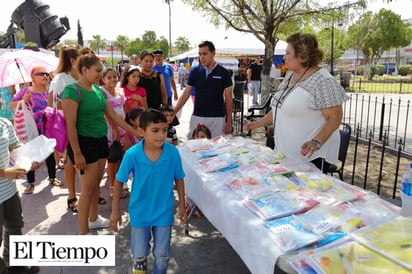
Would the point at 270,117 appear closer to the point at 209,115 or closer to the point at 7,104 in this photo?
the point at 209,115

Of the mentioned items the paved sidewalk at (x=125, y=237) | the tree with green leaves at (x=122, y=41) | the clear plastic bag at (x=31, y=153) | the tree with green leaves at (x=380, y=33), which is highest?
the tree with green leaves at (x=122, y=41)

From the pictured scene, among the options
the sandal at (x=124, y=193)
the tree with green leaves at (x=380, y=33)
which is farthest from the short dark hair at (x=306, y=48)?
the tree with green leaves at (x=380, y=33)

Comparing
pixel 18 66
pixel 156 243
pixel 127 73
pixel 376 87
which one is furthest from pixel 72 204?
pixel 376 87

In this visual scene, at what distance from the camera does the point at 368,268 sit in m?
1.25

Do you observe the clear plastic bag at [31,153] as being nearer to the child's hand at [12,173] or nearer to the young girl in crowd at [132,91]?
the child's hand at [12,173]

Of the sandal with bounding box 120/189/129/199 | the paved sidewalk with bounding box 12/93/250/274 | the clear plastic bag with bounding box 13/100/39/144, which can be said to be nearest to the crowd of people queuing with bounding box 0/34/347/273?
the paved sidewalk with bounding box 12/93/250/274

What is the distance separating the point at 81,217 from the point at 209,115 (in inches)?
77.8

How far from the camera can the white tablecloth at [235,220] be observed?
1.53 metres

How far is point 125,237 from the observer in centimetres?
354

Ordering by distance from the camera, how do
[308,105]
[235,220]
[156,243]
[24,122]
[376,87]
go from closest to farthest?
[235,220]
[156,243]
[308,105]
[24,122]
[376,87]

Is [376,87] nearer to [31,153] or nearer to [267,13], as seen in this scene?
[267,13]

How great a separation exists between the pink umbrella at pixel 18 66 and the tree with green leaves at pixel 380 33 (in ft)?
114

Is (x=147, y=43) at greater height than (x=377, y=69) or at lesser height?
greater

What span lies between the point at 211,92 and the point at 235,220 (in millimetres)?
2690
